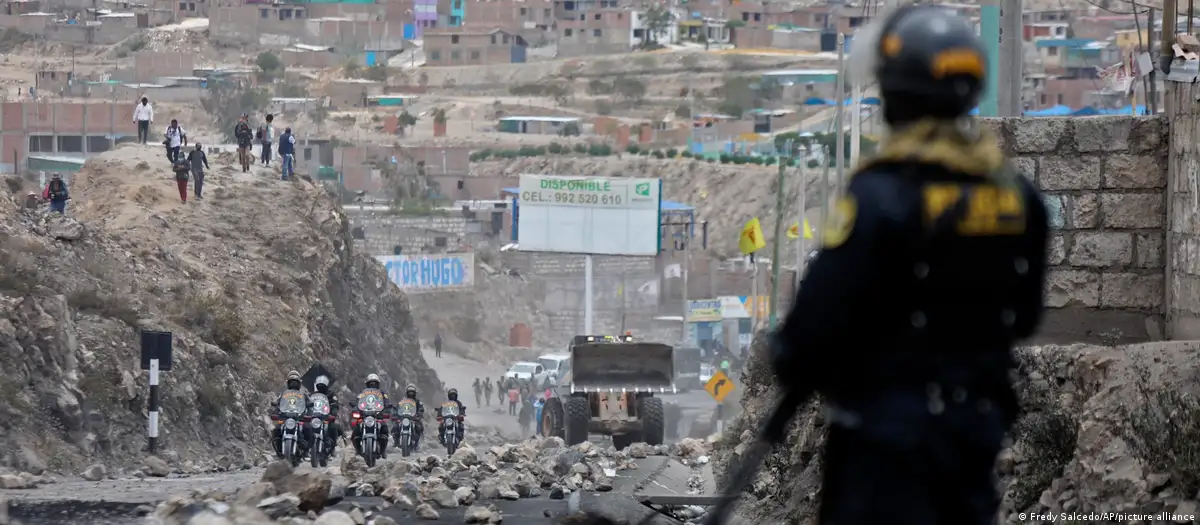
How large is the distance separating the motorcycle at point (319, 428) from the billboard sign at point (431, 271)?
5565cm

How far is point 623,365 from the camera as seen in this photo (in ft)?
95.7

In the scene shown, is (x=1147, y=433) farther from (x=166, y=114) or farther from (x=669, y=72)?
(x=669, y=72)

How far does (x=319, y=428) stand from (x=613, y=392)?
9.32m

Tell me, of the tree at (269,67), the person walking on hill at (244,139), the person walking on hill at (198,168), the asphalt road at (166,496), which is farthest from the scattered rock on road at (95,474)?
the tree at (269,67)

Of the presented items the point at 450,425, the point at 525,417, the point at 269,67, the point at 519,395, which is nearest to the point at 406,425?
the point at 450,425

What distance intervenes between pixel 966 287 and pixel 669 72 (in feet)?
460

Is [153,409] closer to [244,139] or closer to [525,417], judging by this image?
[244,139]

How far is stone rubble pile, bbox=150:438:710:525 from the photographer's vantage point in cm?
1066

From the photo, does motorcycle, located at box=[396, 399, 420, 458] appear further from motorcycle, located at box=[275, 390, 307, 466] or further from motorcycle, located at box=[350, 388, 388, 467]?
motorcycle, located at box=[275, 390, 307, 466]

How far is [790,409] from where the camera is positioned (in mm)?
3953

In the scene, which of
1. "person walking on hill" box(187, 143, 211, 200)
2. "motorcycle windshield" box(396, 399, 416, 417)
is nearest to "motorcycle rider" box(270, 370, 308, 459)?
"motorcycle windshield" box(396, 399, 416, 417)

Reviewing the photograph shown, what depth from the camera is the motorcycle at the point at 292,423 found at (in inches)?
752

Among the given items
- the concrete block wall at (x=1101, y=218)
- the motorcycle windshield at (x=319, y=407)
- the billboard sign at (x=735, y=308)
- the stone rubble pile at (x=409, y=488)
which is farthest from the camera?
the billboard sign at (x=735, y=308)

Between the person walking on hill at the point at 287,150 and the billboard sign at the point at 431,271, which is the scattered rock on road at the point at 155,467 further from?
the billboard sign at the point at 431,271
